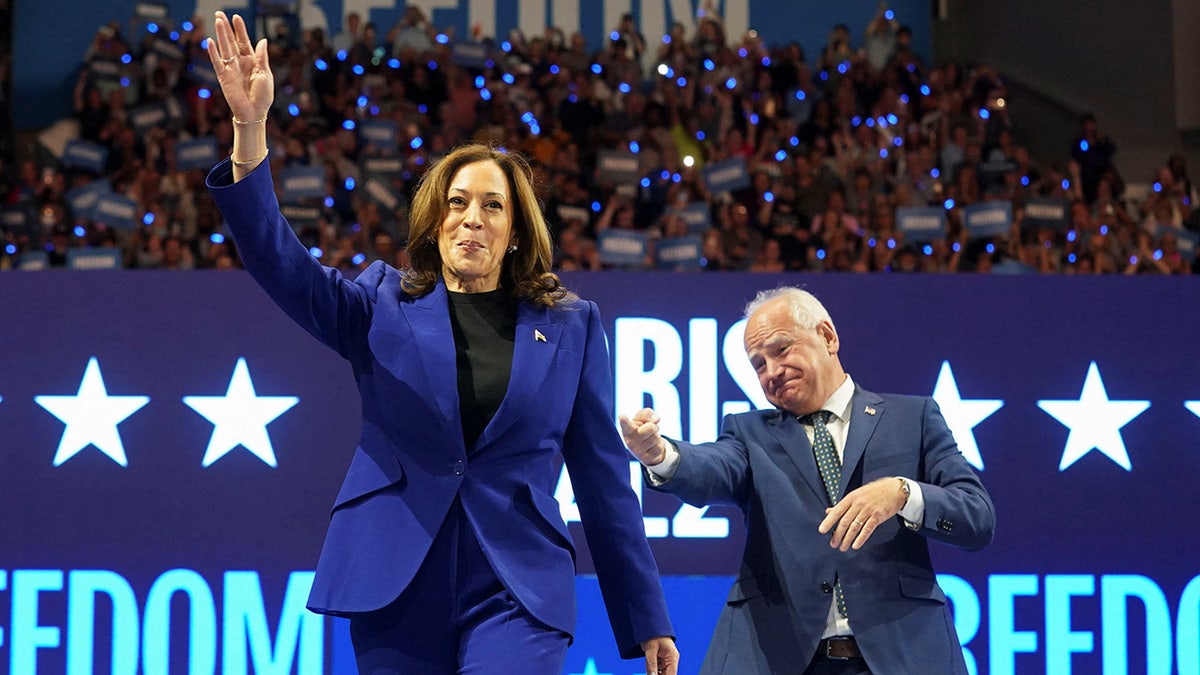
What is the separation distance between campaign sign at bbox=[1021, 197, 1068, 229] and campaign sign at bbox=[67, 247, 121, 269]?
5.17 m

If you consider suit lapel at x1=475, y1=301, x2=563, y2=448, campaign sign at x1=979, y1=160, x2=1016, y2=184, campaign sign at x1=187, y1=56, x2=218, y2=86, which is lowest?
suit lapel at x1=475, y1=301, x2=563, y2=448

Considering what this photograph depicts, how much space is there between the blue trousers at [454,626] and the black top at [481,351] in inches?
6.2

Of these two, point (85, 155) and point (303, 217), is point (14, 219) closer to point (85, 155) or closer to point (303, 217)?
point (85, 155)

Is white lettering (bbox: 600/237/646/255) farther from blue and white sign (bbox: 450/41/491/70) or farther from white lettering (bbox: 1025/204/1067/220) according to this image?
blue and white sign (bbox: 450/41/491/70)

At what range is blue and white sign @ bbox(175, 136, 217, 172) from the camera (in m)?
9.41

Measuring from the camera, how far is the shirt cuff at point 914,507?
2.78 metres

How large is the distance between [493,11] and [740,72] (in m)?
3.01

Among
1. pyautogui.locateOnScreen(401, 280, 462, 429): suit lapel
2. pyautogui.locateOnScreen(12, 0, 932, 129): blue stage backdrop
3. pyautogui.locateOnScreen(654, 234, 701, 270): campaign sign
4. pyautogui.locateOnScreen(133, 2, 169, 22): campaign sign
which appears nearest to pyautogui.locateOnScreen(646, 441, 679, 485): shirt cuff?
pyautogui.locateOnScreen(401, 280, 462, 429): suit lapel

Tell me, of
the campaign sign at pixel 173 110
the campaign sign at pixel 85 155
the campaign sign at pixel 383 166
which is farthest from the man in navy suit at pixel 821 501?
the campaign sign at pixel 173 110

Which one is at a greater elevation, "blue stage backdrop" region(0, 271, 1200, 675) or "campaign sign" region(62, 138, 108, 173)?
"campaign sign" region(62, 138, 108, 173)

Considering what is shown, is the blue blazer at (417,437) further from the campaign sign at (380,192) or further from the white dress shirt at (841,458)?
the campaign sign at (380,192)

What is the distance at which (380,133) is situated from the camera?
973 cm

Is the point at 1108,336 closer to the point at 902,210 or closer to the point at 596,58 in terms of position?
the point at 902,210

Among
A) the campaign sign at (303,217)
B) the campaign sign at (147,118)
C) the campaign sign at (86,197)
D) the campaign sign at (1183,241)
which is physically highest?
the campaign sign at (147,118)
